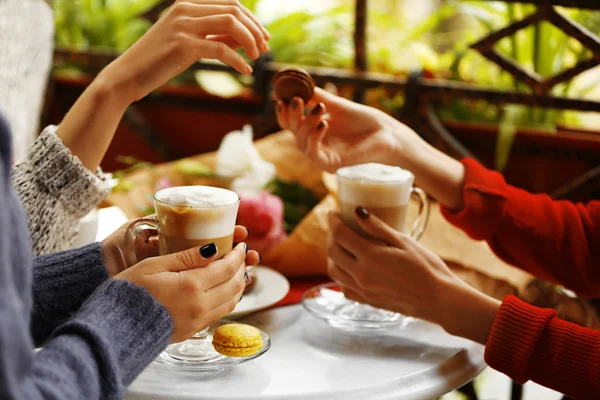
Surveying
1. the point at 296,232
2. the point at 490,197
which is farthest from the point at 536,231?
the point at 296,232

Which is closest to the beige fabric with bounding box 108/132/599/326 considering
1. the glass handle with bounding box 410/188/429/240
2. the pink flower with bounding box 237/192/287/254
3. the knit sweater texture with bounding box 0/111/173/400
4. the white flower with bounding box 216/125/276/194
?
the pink flower with bounding box 237/192/287/254

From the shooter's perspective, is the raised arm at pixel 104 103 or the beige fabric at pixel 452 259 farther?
the beige fabric at pixel 452 259

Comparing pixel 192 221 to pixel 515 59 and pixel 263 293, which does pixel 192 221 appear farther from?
pixel 515 59

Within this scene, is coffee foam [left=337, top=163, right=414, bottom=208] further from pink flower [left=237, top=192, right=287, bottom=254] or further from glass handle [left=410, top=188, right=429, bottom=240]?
pink flower [left=237, top=192, right=287, bottom=254]

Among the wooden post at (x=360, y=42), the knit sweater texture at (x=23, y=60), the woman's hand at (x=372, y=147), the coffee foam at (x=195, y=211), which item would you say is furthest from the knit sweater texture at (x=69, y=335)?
the knit sweater texture at (x=23, y=60)

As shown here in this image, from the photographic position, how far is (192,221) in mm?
1018

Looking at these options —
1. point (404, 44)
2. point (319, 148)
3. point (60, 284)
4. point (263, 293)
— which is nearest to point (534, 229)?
point (319, 148)

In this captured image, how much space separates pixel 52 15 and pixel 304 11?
1002mm

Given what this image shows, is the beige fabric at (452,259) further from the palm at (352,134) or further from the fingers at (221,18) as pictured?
the fingers at (221,18)

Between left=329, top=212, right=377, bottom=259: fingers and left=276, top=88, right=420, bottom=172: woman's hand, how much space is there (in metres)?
0.18

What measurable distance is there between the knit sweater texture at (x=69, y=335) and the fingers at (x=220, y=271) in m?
0.07

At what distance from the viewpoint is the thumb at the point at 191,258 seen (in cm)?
92

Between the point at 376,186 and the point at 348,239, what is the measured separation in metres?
0.11

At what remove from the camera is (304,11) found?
2.57m
